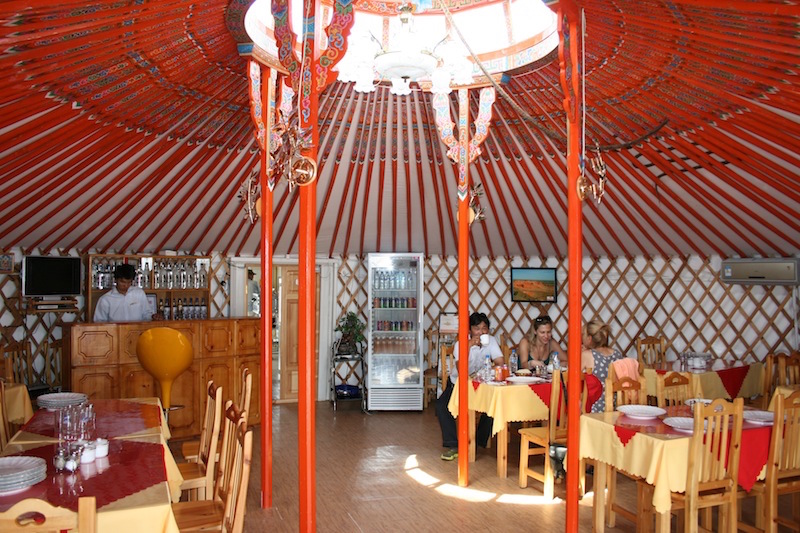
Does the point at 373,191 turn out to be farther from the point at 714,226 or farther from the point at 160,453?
the point at 160,453

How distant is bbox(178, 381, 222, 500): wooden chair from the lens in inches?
108

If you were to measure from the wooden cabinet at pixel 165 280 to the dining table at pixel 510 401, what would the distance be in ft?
10.2

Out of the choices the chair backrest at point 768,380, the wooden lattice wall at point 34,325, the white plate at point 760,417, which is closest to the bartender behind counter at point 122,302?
the wooden lattice wall at point 34,325

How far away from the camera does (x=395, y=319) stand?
6637 mm

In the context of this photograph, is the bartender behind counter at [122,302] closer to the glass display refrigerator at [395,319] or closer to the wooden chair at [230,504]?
the glass display refrigerator at [395,319]

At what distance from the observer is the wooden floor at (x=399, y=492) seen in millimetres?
3355

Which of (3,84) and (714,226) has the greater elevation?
(3,84)

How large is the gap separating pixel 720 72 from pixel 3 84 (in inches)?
132

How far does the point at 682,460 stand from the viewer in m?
2.70

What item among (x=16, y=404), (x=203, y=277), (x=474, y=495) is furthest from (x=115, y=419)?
(x=203, y=277)

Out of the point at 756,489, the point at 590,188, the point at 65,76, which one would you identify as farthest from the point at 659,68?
the point at 65,76

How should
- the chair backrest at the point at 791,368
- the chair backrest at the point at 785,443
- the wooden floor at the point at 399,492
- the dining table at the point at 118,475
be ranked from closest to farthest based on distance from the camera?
the dining table at the point at 118,475
the chair backrest at the point at 785,443
the wooden floor at the point at 399,492
the chair backrest at the point at 791,368

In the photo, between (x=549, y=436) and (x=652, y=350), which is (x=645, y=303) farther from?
(x=549, y=436)

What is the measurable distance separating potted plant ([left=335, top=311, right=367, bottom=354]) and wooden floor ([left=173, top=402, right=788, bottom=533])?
4.09 ft
